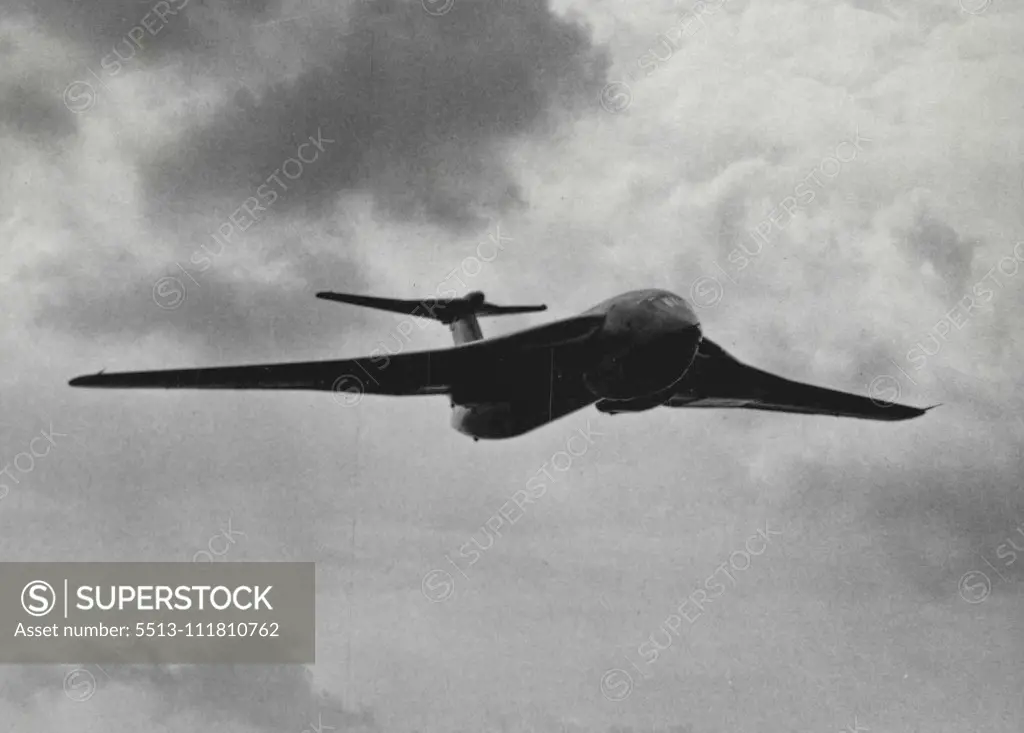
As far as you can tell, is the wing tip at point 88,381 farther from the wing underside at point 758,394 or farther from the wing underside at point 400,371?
the wing underside at point 758,394

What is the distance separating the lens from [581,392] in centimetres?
2831

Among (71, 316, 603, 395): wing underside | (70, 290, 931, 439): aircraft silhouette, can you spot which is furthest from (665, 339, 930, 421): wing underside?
(71, 316, 603, 395): wing underside

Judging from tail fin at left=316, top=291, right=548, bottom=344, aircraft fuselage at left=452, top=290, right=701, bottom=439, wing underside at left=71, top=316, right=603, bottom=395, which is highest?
tail fin at left=316, top=291, right=548, bottom=344

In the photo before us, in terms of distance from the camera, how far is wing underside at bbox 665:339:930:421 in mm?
30844

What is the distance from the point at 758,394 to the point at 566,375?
29.0 ft

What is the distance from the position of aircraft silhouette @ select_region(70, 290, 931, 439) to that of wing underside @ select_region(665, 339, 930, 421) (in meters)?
0.04

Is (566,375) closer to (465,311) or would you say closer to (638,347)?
(638,347)

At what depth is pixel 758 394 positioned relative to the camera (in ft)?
109

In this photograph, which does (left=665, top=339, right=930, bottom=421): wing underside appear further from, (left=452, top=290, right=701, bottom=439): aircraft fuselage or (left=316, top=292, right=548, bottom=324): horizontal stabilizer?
(left=316, top=292, right=548, bottom=324): horizontal stabilizer

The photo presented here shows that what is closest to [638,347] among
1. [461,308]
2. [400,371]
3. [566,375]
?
[566,375]

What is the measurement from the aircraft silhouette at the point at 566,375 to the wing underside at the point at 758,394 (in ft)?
0.12

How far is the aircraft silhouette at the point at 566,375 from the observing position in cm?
2439

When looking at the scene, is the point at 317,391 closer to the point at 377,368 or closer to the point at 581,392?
the point at 377,368

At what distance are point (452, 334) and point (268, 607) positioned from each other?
12818mm
